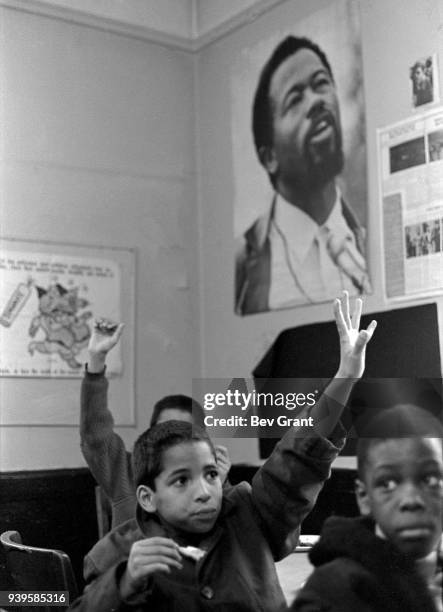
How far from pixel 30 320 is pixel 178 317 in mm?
450

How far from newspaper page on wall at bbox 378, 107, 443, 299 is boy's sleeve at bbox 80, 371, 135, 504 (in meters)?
0.87

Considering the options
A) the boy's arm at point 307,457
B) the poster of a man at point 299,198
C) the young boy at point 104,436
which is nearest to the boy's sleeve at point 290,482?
the boy's arm at point 307,457

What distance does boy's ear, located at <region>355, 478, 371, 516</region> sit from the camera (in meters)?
0.69

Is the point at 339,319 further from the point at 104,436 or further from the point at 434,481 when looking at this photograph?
the point at 104,436

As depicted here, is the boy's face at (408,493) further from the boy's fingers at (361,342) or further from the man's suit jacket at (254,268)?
the man's suit jacket at (254,268)

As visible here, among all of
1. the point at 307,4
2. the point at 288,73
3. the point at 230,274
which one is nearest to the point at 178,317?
the point at 230,274

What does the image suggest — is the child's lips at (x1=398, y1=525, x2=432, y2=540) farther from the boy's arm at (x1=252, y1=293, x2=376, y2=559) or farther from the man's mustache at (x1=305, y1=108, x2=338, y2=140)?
the man's mustache at (x1=305, y1=108, x2=338, y2=140)

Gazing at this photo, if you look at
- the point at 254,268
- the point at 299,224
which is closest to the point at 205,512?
the point at 299,224

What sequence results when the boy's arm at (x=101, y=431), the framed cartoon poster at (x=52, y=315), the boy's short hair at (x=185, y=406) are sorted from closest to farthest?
the boy's short hair at (x=185, y=406) → the boy's arm at (x=101, y=431) → the framed cartoon poster at (x=52, y=315)

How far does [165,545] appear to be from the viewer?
780 mm

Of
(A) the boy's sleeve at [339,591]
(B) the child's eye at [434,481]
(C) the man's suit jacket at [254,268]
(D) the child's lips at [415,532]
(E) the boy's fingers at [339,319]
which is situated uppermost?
(C) the man's suit jacket at [254,268]

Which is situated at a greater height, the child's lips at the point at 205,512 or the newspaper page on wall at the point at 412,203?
the newspaper page on wall at the point at 412,203

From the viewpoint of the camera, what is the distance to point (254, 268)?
242cm

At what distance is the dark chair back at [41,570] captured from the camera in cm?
102
